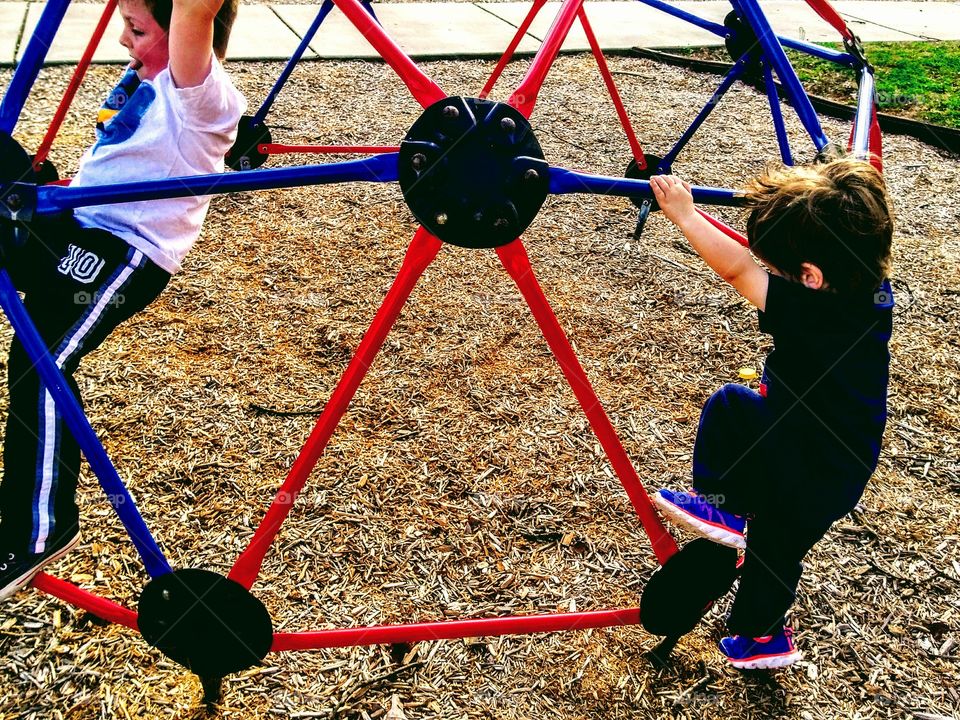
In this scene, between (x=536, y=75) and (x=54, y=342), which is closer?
(x=536, y=75)

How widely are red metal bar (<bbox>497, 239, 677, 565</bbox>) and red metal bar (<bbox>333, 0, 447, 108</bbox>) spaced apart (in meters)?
0.31

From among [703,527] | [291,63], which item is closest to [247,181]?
[703,527]

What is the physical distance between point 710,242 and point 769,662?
1.12m

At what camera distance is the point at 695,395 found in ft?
10.5

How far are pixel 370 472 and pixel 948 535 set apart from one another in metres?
1.82

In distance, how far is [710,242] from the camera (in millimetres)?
1725

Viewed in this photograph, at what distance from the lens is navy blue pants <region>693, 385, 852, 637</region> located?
1901mm

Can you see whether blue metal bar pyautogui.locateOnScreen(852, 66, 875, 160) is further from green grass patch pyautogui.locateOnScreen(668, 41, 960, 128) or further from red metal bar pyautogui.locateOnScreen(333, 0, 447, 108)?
green grass patch pyautogui.locateOnScreen(668, 41, 960, 128)

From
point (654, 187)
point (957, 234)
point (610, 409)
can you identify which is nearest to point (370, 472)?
point (610, 409)

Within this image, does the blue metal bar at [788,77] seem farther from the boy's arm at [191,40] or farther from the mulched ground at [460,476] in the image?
the boy's arm at [191,40]

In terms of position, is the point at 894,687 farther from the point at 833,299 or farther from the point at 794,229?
the point at 794,229

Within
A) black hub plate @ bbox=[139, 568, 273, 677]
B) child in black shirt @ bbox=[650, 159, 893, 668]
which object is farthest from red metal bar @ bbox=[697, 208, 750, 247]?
black hub plate @ bbox=[139, 568, 273, 677]

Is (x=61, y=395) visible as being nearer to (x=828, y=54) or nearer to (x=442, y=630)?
(x=442, y=630)

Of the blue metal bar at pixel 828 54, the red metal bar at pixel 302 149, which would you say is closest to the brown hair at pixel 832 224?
the blue metal bar at pixel 828 54
